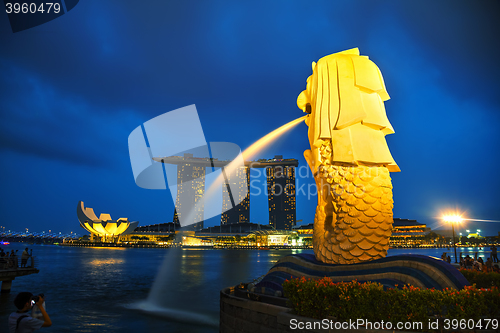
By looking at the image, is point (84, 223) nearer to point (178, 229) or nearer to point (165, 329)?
point (178, 229)

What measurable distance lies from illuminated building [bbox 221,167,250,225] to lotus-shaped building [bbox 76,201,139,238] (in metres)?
72.7

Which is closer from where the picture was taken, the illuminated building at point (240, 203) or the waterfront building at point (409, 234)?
the waterfront building at point (409, 234)

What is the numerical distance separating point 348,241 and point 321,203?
1668 mm

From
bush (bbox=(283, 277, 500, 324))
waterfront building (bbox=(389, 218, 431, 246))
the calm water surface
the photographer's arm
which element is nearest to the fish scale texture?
bush (bbox=(283, 277, 500, 324))

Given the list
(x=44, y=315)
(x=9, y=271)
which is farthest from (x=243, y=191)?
(x=44, y=315)

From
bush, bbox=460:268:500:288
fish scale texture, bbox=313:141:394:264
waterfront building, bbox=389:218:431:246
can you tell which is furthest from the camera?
waterfront building, bbox=389:218:431:246

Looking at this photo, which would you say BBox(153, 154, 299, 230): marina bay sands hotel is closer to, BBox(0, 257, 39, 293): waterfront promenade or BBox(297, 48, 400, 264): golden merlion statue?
BBox(0, 257, 39, 293): waterfront promenade

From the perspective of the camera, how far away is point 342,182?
8.27 meters

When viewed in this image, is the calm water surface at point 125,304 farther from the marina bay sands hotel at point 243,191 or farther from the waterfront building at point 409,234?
the marina bay sands hotel at point 243,191

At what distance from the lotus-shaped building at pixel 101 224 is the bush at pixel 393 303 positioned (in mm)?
98417

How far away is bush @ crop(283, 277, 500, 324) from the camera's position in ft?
16.3

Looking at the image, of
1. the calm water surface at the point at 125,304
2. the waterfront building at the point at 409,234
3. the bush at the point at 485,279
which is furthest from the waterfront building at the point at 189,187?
the bush at the point at 485,279

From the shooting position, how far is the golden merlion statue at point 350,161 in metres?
7.93

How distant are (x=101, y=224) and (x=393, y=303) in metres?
104
